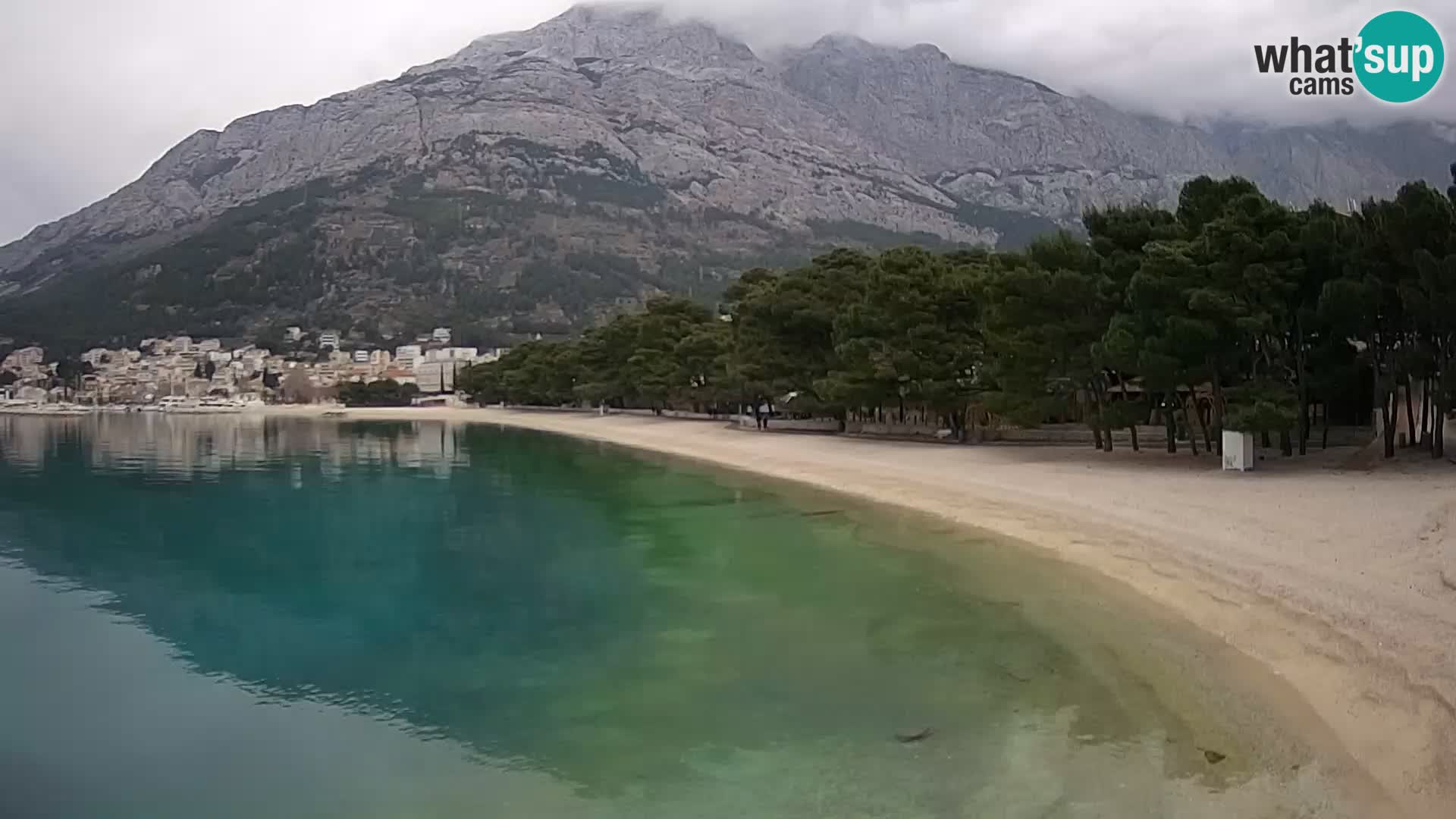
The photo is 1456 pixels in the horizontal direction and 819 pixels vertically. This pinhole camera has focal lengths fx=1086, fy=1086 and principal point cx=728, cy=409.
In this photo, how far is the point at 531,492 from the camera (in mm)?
29875

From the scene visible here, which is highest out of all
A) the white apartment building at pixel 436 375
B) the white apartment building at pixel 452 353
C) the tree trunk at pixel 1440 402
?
the white apartment building at pixel 452 353

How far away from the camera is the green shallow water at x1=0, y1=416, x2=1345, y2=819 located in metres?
7.62

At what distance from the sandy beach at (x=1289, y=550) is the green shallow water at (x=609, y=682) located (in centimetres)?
65

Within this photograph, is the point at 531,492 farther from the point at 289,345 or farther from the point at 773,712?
the point at 289,345

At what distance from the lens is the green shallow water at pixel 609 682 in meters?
7.62

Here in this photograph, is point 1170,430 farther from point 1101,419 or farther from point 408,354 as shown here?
point 408,354

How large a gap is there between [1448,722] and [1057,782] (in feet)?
8.93

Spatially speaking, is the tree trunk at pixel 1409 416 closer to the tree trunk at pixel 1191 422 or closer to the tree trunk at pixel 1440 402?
the tree trunk at pixel 1440 402

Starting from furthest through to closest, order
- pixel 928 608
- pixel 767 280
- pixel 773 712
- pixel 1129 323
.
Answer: pixel 767 280 < pixel 1129 323 < pixel 928 608 < pixel 773 712

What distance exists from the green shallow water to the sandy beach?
25.4 inches

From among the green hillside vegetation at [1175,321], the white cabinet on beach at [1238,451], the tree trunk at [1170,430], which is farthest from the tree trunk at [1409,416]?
the tree trunk at [1170,430]

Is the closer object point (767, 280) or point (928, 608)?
point (928, 608)

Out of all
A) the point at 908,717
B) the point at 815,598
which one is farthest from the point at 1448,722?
the point at 815,598

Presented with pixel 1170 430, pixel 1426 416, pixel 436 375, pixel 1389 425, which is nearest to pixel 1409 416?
pixel 1426 416
